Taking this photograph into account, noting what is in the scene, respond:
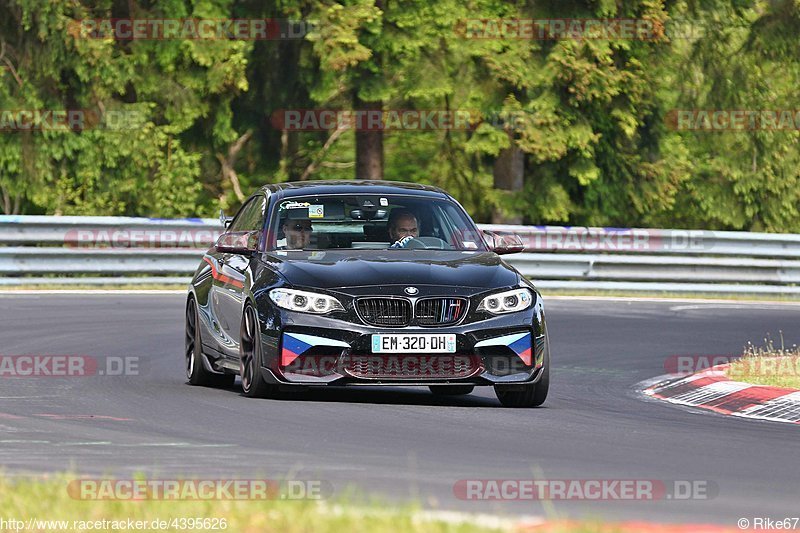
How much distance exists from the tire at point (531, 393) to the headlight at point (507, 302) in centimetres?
45

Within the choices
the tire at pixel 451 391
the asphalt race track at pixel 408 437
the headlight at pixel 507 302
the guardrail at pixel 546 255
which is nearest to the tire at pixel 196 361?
the asphalt race track at pixel 408 437

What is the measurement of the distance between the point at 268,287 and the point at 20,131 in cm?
1918

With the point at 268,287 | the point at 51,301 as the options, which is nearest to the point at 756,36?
the point at 51,301

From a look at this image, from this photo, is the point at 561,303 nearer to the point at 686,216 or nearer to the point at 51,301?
the point at 51,301

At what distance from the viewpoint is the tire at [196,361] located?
13531 mm

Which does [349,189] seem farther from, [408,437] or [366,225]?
[408,437]

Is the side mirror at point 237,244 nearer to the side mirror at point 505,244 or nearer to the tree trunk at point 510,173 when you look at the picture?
the side mirror at point 505,244

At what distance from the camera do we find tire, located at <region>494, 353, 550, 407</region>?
11.9 m

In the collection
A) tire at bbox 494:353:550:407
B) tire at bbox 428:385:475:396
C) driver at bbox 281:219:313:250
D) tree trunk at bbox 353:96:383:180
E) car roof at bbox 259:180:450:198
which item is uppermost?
car roof at bbox 259:180:450:198

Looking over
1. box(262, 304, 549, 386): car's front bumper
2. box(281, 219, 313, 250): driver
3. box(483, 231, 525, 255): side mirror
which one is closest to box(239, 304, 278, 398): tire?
box(262, 304, 549, 386): car's front bumper

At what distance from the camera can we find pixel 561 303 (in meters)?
24.0

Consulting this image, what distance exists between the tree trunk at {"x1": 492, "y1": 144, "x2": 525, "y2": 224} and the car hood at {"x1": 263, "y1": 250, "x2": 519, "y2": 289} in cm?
2041

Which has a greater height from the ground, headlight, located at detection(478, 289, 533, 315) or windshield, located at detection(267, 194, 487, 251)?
windshield, located at detection(267, 194, 487, 251)

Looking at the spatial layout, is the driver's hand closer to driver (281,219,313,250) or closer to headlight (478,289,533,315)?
driver (281,219,313,250)
